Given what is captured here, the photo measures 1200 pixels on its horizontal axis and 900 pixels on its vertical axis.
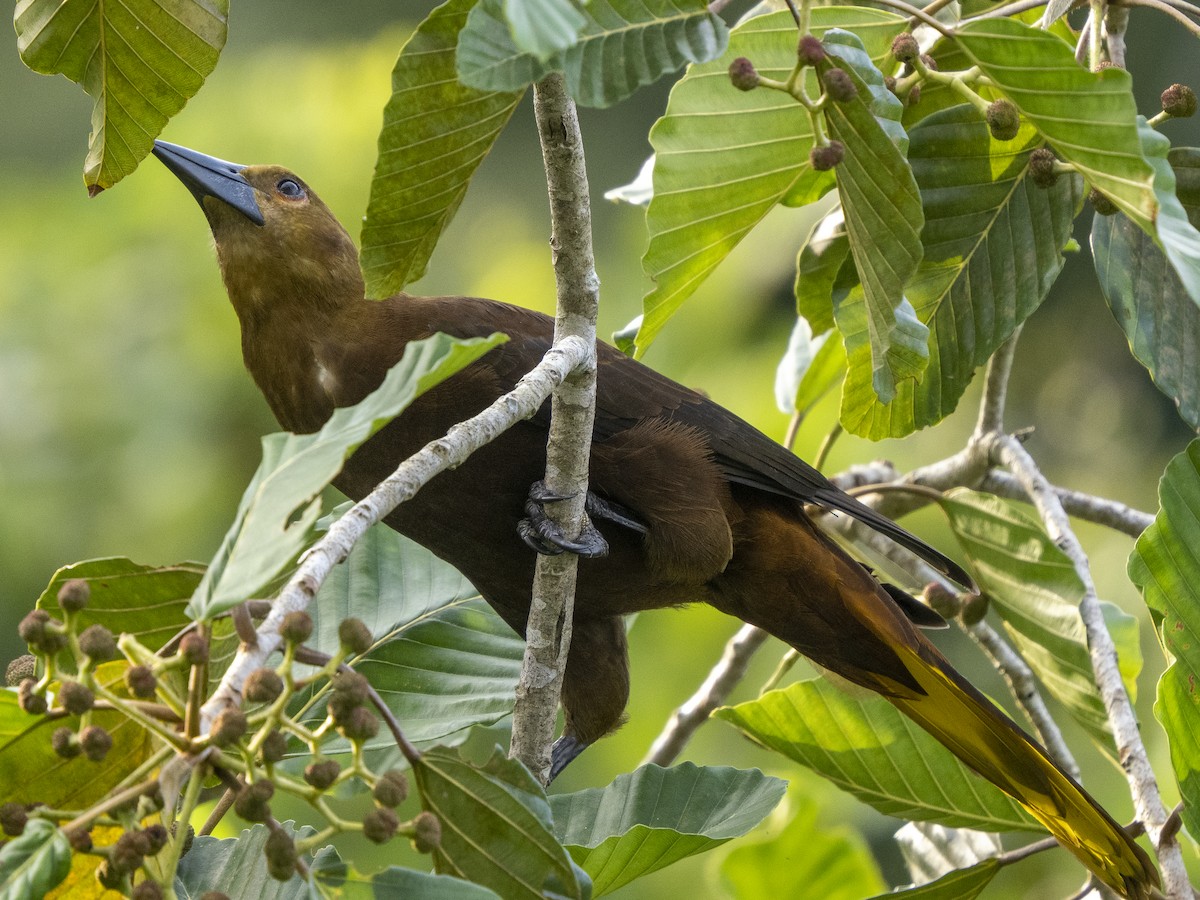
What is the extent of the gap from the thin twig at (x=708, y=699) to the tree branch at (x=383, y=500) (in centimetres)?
114

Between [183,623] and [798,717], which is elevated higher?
[183,623]

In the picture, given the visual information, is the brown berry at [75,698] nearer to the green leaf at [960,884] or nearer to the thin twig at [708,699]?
the green leaf at [960,884]

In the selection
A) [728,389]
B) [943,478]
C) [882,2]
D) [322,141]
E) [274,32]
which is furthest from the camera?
[274,32]

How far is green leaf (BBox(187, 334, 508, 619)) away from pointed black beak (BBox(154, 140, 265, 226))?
1.35 metres

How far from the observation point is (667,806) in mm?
1914

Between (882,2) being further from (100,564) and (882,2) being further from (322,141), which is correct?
(322,141)

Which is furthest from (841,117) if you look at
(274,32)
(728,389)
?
(274,32)

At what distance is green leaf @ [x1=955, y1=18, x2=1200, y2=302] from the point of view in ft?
4.17

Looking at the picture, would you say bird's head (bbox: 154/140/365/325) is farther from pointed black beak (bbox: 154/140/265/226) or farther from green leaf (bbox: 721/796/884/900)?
green leaf (bbox: 721/796/884/900)

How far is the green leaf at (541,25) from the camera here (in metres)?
1.00

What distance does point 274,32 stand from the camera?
42.8 feet

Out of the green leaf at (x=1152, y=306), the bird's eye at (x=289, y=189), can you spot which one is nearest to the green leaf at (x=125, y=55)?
the bird's eye at (x=289, y=189)

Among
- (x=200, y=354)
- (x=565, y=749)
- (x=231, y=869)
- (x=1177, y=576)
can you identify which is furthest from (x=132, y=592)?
(x=200, y=354)

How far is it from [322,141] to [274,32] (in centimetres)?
844
